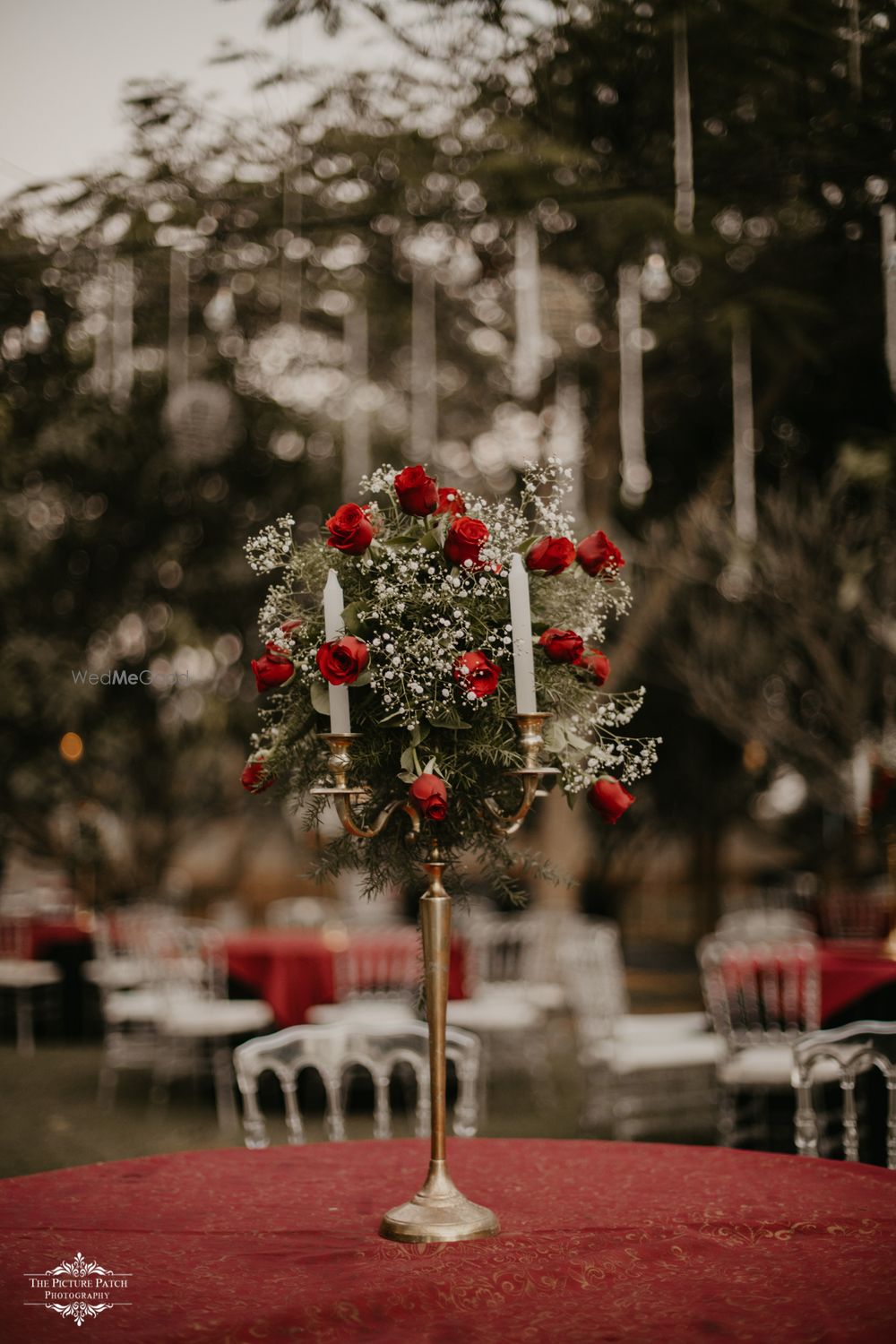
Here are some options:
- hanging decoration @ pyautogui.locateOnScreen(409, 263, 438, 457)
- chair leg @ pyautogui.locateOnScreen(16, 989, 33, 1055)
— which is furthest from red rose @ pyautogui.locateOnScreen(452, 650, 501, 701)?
chair leg @ pyautogui.locateOnScreen(16, 989, 33, 1055)

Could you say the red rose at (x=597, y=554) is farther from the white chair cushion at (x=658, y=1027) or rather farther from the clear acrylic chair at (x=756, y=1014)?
the white chair cushion at (x=658, y=1027)

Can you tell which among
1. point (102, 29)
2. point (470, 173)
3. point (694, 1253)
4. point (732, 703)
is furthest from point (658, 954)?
point (694, 1253)

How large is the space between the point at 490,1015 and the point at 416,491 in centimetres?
514

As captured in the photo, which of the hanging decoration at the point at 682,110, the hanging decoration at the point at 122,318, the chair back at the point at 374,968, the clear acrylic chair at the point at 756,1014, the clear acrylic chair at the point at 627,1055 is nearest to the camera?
the hanging decoration at the point at 682,110

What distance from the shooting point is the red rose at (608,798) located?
2.02m

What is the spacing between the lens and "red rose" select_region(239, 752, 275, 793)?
2.11 meters

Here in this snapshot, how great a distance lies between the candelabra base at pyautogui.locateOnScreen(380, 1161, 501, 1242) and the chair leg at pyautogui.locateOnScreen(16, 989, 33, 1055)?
8041 mm

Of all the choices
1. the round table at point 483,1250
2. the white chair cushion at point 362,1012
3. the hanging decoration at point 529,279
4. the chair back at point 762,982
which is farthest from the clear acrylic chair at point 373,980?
the round table at point 483,1250

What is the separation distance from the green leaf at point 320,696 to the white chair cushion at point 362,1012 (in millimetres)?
4606

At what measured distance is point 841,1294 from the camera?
157 centimetres

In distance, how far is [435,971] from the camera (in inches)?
77.8

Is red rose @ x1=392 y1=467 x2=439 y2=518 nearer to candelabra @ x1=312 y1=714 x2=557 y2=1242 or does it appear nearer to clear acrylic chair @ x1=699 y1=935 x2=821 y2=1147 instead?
candelabra @ x1=312 y1=714 x2=557 y2=1242

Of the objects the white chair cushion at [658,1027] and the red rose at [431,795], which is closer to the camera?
the red rose at [431,795]

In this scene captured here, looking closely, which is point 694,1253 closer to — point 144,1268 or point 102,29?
point 144,1268
